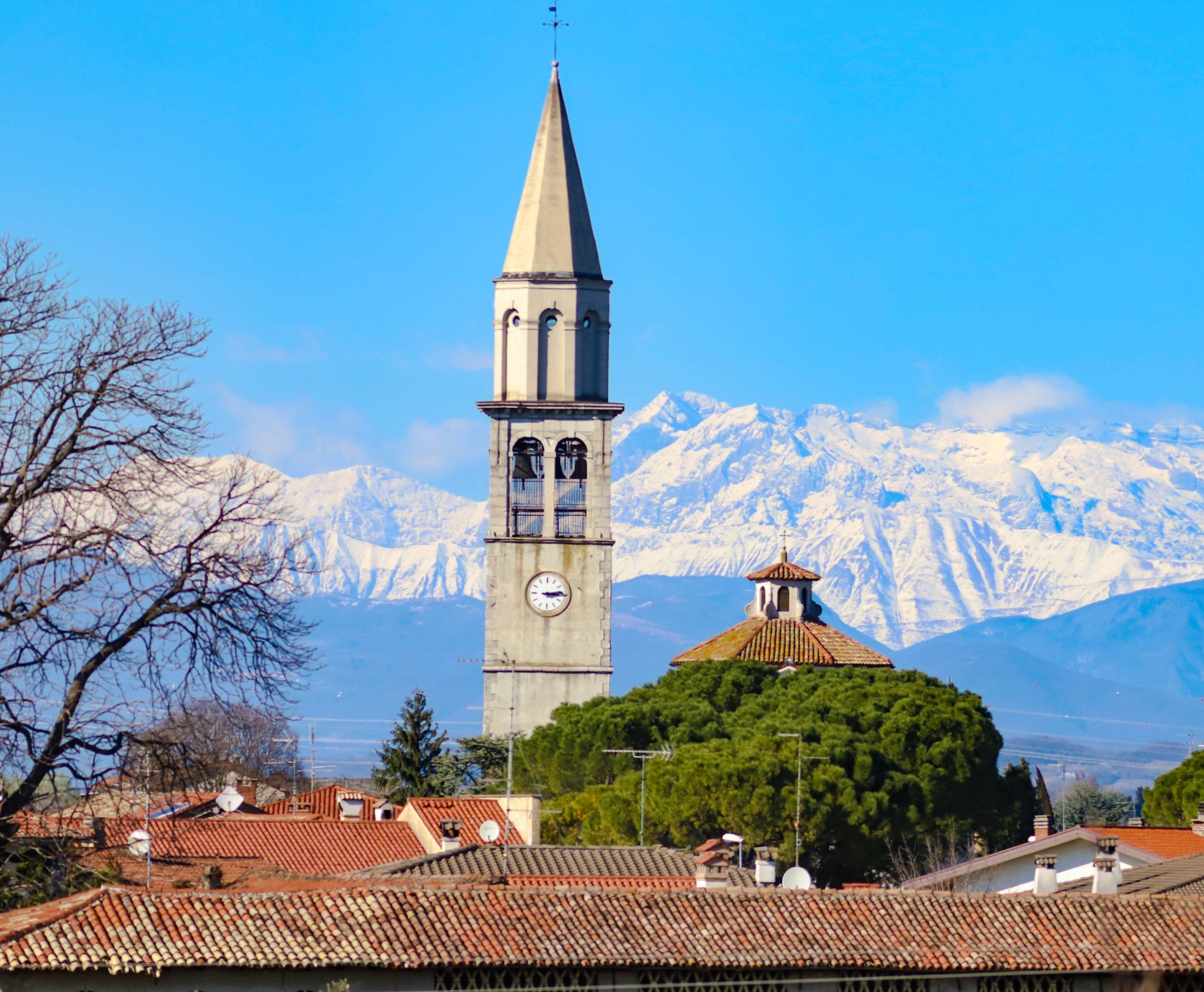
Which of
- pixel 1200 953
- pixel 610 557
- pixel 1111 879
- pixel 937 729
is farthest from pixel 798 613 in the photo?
pixel 1200 953

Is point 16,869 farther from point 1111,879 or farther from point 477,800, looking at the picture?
point 477,800

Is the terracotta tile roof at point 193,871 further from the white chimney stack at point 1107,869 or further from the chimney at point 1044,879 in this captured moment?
the white chimney stack at point 1107,869

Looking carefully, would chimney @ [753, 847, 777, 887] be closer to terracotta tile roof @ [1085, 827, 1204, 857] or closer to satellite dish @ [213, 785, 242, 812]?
terracotta tile roof @ [1085, 827, 1204, 857]

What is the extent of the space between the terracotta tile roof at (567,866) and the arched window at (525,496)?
37173mm

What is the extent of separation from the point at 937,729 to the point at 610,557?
17566 millimetres

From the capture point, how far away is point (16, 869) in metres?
28.2

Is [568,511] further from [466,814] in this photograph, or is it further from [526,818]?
[526,818]

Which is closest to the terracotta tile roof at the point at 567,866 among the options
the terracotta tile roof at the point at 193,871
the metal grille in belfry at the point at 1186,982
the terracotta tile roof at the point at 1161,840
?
the terracotta tile roof at the point at 193,871

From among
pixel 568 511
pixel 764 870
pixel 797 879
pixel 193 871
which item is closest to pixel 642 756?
pixel 193 871

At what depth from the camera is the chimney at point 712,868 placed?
39.3m

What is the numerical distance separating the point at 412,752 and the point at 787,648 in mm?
14134

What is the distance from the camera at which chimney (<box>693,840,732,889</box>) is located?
3928 centimetres

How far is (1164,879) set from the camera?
40.7 metres

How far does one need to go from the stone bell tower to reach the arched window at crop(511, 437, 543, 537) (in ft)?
0.14
